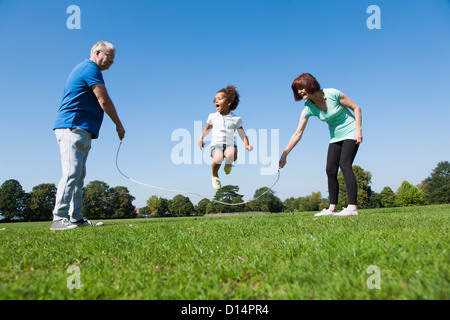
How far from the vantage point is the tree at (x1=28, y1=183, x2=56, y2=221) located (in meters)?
63.3

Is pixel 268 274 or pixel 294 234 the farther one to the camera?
pixel 294 234

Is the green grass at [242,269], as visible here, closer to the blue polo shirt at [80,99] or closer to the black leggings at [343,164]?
the black leggings at [343,164]

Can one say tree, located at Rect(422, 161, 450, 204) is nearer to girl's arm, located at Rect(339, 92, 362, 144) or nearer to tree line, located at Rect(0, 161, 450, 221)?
tree line, located at Rect(0, 161, 450, 221)

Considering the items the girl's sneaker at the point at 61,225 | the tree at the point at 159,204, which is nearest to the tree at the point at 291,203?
the tree at the point at 159,204

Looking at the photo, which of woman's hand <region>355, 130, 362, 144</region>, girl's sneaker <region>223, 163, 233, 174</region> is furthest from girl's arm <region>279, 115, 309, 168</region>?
girl's sneaker <region>223, 163, 233, 174</region>

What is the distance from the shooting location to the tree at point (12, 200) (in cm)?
6258

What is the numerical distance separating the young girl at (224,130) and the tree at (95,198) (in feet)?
192

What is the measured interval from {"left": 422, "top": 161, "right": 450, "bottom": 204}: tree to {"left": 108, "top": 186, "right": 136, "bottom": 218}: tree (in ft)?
251

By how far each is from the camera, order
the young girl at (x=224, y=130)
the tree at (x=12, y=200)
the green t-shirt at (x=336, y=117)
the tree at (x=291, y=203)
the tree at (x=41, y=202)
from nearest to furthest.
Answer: the young girl at (x=224, y=130) < the green t-shirt at (x=336, y=117) < the tree at (x=12, y=200) < the tree at (x=41, y=202) < the tree at (x=291, y=203)

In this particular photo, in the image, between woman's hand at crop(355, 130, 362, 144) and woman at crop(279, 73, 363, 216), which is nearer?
woman's hand at crop(355, 130, 362, 144)

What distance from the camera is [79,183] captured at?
6215 mm
